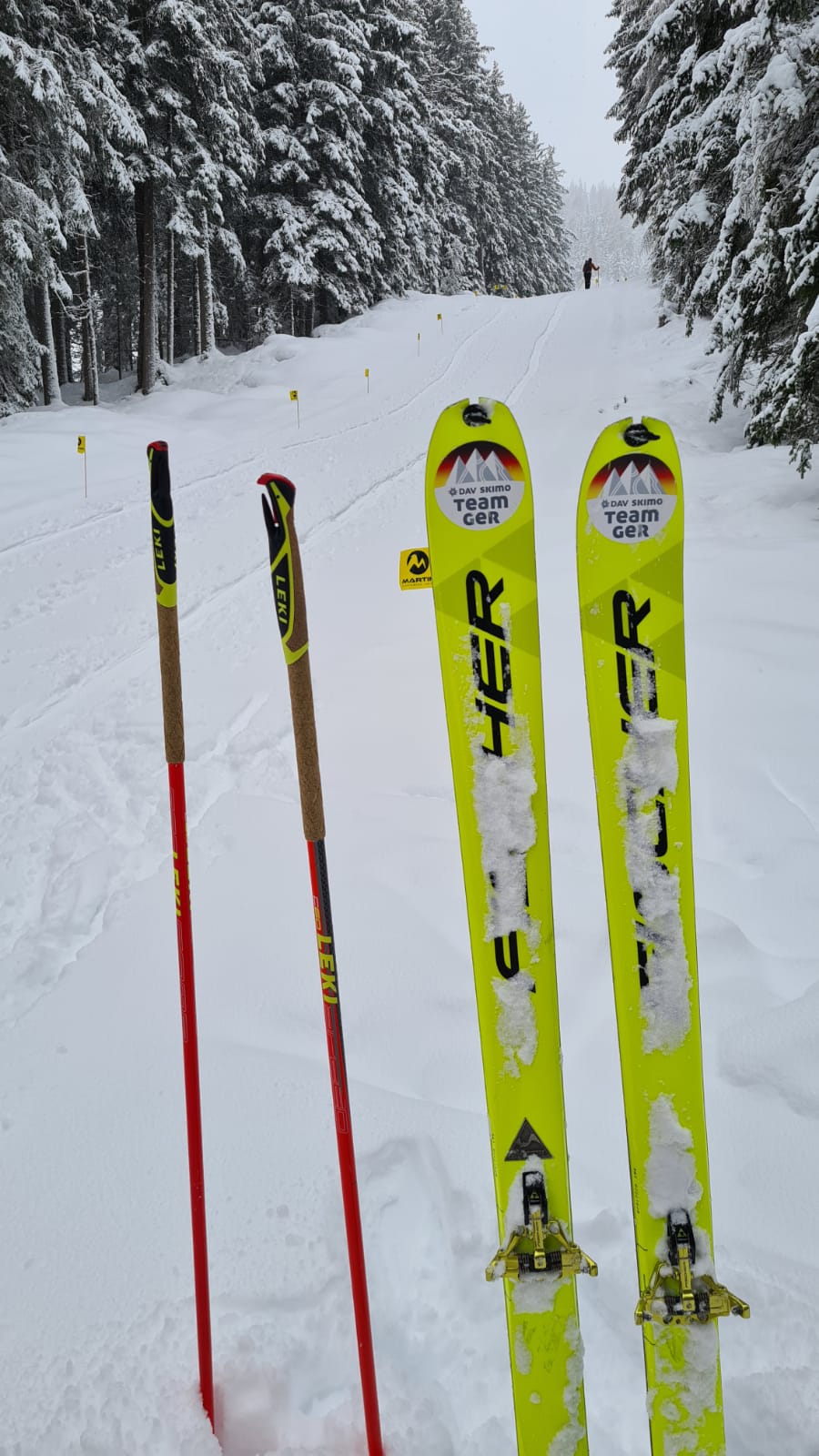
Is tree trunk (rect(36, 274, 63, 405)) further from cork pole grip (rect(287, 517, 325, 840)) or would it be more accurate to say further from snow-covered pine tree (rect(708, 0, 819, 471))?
cork pole grip (rect(287, 517, 325, 840))

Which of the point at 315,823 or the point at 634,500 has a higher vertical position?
the point at 634,500

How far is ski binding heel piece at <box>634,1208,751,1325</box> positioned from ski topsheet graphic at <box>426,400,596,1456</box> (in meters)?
0.22

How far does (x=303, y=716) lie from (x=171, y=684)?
420 mm

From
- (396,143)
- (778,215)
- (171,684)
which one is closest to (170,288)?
(396,143)

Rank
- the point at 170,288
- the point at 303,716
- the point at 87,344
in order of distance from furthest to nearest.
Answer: the point at 170,288, the point at 87,344, the point at 303,716

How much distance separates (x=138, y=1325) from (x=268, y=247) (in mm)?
23930

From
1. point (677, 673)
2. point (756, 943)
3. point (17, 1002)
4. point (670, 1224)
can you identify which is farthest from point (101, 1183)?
point (756, 943)

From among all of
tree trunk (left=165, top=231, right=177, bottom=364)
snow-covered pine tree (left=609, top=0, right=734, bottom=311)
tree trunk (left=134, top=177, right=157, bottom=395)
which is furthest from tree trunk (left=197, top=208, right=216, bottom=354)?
snow-covered pine tree (left=609, top=0, right=734, bottom=311)

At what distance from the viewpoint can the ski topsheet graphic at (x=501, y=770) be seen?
6.44 feet

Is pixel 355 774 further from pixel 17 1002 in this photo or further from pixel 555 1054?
pixel 555 1054

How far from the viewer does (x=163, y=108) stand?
52.6 ft

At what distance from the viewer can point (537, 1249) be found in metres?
1.85

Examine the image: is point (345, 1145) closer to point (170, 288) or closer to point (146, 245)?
point (146, 245)

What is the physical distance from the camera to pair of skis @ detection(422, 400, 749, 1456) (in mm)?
1929
